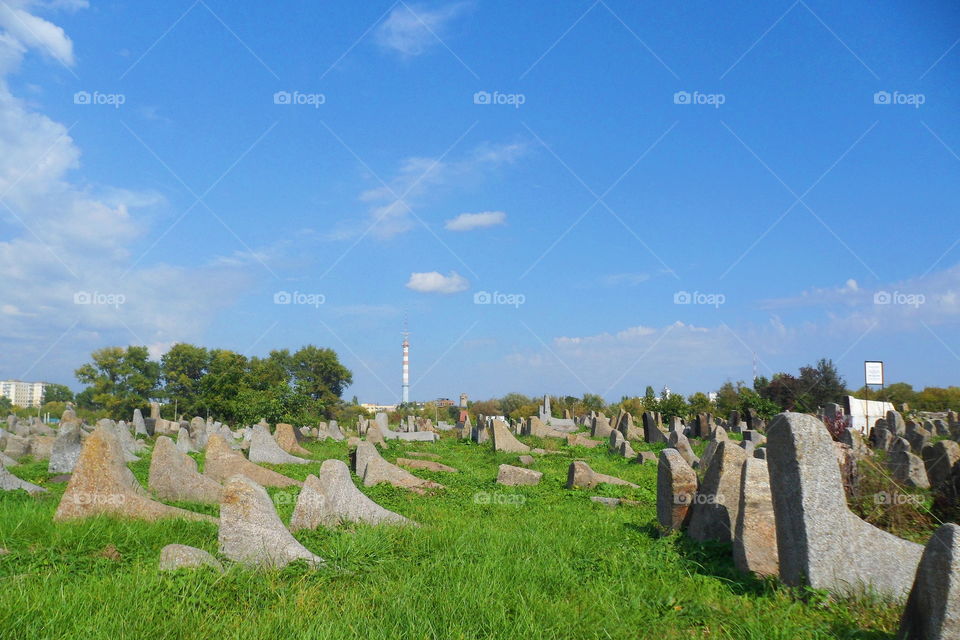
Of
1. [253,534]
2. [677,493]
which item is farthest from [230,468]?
[677,493]

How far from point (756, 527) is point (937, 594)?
250 centimetres

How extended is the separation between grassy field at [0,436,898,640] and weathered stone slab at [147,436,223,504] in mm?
2478

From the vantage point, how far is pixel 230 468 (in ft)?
45.7

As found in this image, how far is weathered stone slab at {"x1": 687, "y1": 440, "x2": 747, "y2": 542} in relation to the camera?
24.6 feet

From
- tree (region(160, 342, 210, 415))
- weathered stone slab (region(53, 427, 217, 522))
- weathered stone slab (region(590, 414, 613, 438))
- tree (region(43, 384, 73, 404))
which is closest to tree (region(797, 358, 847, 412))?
weathered stone slab (region(590, 414, 613, 438))

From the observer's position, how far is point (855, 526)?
5941 millimetres

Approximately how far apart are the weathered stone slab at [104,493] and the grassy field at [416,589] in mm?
Result: 378

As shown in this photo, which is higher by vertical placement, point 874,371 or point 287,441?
point 874,371

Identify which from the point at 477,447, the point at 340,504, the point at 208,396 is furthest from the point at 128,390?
the point at 340,504

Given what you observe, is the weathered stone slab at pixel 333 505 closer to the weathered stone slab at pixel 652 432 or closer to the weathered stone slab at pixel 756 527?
the weathered stone slab at pixel 756 527

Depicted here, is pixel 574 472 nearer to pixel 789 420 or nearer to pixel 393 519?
pixel 393 519

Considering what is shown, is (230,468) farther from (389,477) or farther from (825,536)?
(825,536)

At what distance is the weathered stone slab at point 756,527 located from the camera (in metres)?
6.50

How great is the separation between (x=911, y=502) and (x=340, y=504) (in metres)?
8.02
